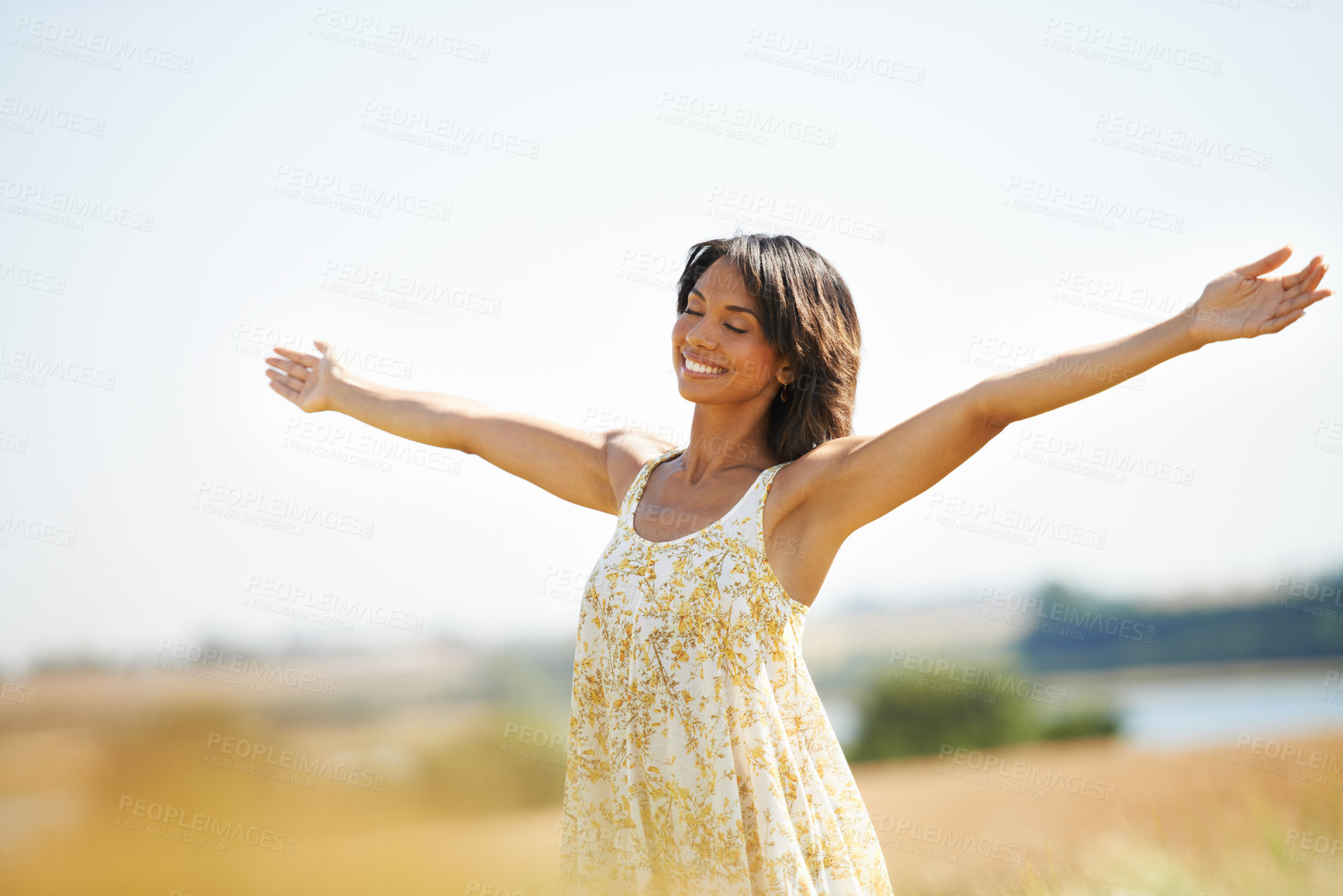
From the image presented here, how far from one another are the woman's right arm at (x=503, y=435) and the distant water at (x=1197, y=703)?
16.4 metres

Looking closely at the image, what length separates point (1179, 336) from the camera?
6.43 feet

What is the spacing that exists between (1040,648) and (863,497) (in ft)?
106

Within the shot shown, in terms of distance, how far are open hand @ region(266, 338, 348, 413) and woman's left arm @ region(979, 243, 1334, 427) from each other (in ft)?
7.57

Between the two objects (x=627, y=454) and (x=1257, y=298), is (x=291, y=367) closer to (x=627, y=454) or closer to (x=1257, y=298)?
(x=627, y=454)

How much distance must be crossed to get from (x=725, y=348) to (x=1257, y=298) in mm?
1212

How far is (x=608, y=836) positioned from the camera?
2.46 meters

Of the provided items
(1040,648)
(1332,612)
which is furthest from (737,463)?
(1332,612)

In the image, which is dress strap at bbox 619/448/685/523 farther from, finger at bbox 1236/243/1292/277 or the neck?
finger at bbox 1236/243/1292/277

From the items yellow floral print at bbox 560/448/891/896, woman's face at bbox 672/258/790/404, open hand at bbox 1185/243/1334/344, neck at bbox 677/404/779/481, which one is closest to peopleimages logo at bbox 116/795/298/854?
yellow floral print at bbox 560/448/891/896

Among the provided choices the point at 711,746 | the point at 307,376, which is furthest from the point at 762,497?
the point at 307,376

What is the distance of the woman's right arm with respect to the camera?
3.06 m

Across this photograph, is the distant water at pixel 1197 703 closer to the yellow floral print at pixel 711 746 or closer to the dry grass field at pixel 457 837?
the dry grass field at pixel 457 837

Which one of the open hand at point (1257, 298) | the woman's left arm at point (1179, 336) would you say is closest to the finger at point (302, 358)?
the woman's left arm at point (1179, 336)

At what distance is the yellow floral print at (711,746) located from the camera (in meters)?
2.28
